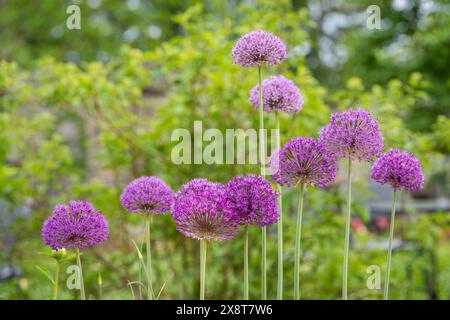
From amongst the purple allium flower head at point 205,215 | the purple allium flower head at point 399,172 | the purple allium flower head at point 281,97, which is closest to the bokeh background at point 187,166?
the purple allium flower head at point 281,97

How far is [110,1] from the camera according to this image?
552 inches

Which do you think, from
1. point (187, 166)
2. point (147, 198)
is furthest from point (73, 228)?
point (187, 166)

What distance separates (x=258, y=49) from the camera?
1.31 metres

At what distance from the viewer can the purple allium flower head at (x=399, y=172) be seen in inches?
49.2

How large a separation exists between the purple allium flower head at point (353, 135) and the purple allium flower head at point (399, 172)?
40mm

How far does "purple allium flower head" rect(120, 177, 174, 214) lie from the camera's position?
132 centimetres

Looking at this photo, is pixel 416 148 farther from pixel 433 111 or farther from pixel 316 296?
pixel 433 111

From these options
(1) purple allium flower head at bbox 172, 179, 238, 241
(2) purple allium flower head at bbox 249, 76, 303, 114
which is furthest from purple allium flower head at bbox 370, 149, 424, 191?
(1) purple allium flower head at bbox 172, 179, 238, 241

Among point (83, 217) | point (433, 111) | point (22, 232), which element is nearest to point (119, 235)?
point (22, 232)

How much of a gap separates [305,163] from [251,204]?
0.58 feet

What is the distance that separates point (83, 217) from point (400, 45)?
12580 mm

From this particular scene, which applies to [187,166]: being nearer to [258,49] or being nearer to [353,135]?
[258,49]

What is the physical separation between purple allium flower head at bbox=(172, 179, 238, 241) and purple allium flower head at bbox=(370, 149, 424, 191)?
0.41 metres

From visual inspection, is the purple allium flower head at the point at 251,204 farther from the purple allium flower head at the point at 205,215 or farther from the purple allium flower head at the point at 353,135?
the purple allium flower head at the point at 353,135
